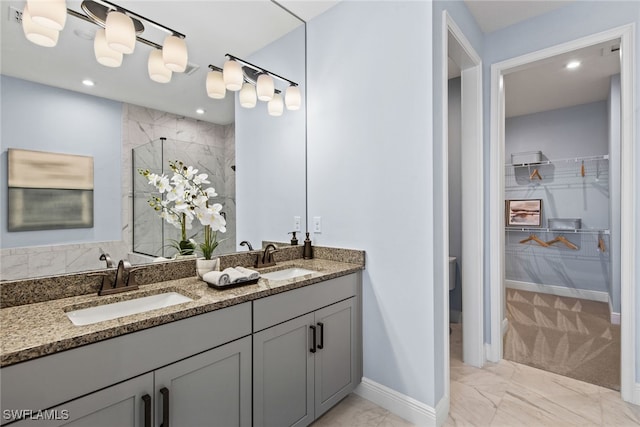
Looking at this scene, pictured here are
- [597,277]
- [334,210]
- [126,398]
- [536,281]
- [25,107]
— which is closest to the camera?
[126,398]

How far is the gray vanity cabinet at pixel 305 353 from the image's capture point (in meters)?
1.48

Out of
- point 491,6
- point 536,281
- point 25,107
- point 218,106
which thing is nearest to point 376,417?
point 218,106

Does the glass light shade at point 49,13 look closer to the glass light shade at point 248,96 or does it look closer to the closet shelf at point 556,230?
the glass light shade at point 248,96

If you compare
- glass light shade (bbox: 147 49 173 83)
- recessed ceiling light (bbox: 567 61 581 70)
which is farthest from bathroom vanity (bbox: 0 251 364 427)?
recessed ceiling light (bbox: 567 61 581 70)

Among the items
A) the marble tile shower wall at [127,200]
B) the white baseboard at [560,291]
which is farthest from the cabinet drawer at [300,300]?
the white baseboard at [560,291]

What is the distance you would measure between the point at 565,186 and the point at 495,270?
3.04 metres

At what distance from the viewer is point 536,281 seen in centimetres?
489

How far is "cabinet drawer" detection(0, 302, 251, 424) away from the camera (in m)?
0.86

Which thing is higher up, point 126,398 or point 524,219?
point 524,219

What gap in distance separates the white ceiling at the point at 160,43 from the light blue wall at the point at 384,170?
1.66ft

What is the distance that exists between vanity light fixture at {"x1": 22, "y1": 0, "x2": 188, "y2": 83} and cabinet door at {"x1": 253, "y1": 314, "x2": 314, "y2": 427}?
1426 mm

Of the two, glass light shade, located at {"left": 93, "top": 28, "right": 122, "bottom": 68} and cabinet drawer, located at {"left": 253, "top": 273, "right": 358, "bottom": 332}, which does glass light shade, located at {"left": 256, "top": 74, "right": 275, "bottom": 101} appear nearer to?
glass light shade, located at {"left": 93, "top": 28, "right": 122, "bottom": 68}

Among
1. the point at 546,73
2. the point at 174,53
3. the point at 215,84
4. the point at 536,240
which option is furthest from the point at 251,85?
the point at 536,240

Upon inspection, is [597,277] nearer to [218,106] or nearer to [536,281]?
[536,281]
